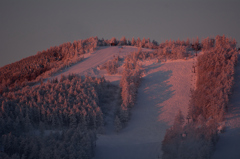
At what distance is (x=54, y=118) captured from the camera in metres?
18.3

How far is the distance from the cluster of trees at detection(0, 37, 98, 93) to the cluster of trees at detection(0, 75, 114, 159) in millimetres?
6243

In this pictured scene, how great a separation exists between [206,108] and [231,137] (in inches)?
185

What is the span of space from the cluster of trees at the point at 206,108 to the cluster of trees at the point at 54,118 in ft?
14.6

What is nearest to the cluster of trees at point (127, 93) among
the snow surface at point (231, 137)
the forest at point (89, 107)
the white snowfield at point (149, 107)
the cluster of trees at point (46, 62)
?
the forest at point (89, 107)

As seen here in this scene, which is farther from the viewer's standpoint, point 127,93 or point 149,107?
point 149,107

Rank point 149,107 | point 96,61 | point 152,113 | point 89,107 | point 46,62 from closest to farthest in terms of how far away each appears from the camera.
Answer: point 89,107
point 152,113
point 149,107
point 96,61
point 46,62

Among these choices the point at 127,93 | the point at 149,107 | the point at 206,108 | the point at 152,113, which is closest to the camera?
the point at 206,108

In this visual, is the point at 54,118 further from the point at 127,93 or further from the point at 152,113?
the point at 152,113

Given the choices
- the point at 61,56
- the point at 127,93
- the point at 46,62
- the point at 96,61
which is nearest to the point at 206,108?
the point at 127,93

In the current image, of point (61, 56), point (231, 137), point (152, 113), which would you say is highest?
point (61, 56)

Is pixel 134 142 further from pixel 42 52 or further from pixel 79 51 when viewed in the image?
pixel 42 52

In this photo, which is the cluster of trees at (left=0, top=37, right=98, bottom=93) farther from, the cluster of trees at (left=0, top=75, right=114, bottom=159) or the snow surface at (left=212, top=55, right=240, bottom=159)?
the snow surface at (left=212, top=55, right=240, bottom=159)

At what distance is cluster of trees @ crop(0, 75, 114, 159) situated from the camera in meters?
12.7

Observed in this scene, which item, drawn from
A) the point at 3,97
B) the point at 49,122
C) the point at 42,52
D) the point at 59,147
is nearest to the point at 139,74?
the point at 49,122
